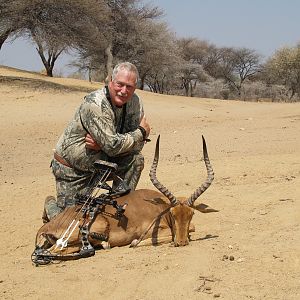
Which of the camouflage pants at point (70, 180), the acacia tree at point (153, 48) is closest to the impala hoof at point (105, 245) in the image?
the camouflage pants at point (70, 180)

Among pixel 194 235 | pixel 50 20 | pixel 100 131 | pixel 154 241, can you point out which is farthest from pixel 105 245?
pixel 50 20

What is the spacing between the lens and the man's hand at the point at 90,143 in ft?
19.4

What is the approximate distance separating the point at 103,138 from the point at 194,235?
1395 millimetres

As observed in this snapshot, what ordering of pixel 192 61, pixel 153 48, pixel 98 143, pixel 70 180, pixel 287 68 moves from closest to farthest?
pixel 98 143 < pixel 70 180 < pixel 153 48 < pixel 287 68 < pixel 192 61

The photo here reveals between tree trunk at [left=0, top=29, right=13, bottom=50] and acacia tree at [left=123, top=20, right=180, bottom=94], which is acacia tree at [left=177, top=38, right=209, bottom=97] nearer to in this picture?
acacia tree at [left=123, top=20, right=180, bottom=94]

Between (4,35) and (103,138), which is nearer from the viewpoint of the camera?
(103,138)

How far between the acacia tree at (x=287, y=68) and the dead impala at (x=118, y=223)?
42.1 m

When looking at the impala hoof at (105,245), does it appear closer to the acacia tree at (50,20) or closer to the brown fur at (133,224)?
the brown fur at (133,224)

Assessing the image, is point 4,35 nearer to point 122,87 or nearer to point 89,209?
point 122,87

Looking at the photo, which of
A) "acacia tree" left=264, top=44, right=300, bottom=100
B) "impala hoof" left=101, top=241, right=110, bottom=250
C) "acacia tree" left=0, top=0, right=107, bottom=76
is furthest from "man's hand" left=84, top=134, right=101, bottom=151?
"acacia tree" left=264, top=44, right=300, bottom=100

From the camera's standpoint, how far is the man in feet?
18.9

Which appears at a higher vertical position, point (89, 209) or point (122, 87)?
point (122, 87)

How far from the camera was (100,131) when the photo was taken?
5754mm

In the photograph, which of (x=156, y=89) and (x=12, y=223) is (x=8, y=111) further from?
(x=156, y=89)
